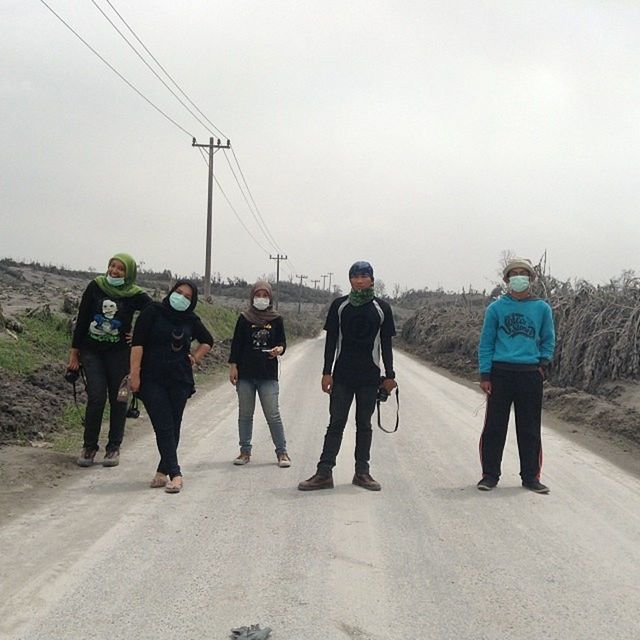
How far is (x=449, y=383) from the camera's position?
1742cm

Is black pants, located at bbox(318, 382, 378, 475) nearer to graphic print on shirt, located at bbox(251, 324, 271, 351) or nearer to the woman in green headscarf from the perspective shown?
graphic print on shirt, located at bbox(251, 324, 271, 351)

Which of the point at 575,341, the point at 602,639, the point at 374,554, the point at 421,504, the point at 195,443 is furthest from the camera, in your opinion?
the point at 575,341

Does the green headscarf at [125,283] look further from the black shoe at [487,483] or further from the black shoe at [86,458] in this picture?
the black shoe at [487,483]

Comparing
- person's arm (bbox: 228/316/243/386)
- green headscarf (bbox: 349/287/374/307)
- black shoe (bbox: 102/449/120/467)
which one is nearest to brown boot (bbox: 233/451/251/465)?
person's arm (bbox: 228/316/243/386)

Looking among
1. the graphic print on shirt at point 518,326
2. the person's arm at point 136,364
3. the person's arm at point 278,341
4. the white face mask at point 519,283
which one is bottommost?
the person's arm at point 136,364

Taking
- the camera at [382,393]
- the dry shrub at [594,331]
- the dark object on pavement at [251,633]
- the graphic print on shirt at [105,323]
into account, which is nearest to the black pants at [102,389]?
the graphic print on shirt at [105,323]

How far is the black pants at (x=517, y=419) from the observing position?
609 cm

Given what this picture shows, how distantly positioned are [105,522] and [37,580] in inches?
40.8

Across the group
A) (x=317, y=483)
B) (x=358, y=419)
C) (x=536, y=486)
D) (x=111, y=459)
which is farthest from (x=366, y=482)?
(x=111, y=459)

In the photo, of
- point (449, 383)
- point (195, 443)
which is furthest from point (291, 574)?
point (449, 383)

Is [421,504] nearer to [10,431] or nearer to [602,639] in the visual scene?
[602,639]

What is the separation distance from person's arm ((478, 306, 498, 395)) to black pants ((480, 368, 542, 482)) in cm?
6

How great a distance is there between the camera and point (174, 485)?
219 inches

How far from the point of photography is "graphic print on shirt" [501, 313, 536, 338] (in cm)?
613
